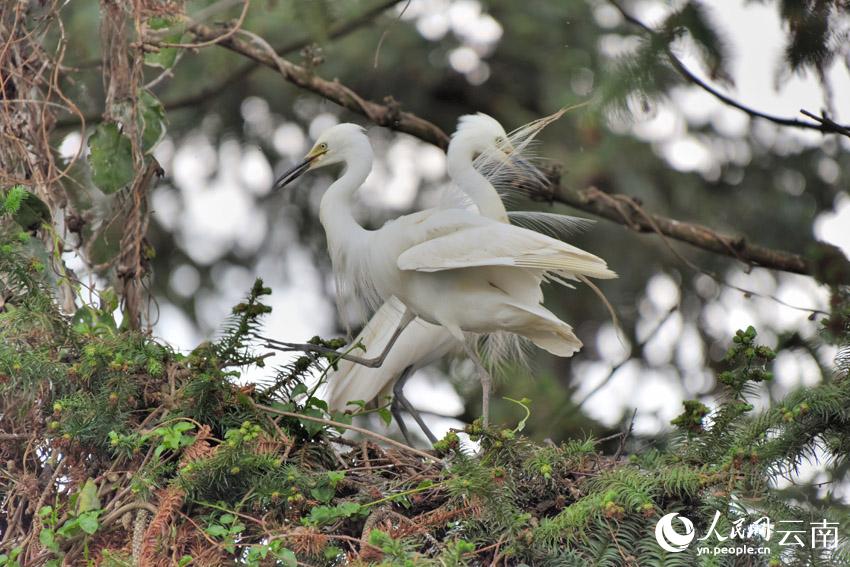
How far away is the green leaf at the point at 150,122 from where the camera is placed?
303 centimetres

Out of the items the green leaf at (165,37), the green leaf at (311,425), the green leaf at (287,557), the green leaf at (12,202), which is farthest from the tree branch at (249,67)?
the green leaf at (287,557)

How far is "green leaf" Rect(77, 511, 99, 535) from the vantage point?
6.52 feet

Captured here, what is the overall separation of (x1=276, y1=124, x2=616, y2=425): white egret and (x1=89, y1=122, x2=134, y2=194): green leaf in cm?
52

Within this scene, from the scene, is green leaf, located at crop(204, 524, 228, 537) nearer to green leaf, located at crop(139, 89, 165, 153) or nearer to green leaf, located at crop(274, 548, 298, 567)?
green leaf, located at crop(274, 548, 298, 567)

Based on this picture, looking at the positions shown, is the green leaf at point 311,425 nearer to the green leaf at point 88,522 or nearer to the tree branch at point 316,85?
the green leaf at point 88,522

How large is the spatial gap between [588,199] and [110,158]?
156cm

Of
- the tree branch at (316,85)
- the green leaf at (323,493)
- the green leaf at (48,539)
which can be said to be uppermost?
the tree branch at (316,85)

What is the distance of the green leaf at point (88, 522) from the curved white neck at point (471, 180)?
1375 mm

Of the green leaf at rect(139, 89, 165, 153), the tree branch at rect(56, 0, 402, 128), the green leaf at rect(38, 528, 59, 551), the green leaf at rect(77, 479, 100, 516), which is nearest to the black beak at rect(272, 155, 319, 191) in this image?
the green leaf at rect(139, 89, 165, 153)

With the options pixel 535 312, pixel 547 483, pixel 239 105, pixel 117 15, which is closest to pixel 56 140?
pixel 117 15

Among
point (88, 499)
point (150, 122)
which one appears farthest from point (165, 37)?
point (88, 499)

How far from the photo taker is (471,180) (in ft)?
9.87

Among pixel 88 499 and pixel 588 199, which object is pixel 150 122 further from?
pixel 588 199

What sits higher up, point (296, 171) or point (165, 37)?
point (165, 37)
